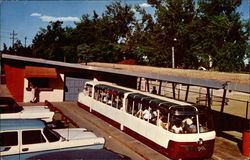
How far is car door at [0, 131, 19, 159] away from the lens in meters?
7.21

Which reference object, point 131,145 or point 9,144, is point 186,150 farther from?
point 9,144

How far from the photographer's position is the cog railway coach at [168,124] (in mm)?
9688

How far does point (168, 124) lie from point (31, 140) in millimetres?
5042

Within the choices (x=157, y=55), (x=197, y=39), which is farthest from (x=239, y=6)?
(x=157, y=55)

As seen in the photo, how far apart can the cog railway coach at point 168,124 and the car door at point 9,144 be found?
5.41 meters

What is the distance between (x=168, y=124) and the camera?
10.1 m

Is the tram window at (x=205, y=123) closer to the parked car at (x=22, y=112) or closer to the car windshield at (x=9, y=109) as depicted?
the parked car at (x=22, y=112)

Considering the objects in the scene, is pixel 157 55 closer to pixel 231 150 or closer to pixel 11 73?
pixel 11 73

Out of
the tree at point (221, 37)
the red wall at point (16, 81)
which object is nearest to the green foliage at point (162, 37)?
the tree at point (221, 37)

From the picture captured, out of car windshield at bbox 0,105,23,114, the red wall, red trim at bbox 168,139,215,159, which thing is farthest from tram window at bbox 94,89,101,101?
red trim at bbox 168,139,215,159

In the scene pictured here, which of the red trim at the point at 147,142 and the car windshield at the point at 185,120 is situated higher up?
the car windshield at the point at 185,120

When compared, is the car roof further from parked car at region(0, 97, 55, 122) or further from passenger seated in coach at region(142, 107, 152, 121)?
passenger seated in coach at region(142, 107, 152, 121)

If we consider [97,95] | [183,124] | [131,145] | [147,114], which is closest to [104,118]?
[97,95]

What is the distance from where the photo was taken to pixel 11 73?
22219 mm
